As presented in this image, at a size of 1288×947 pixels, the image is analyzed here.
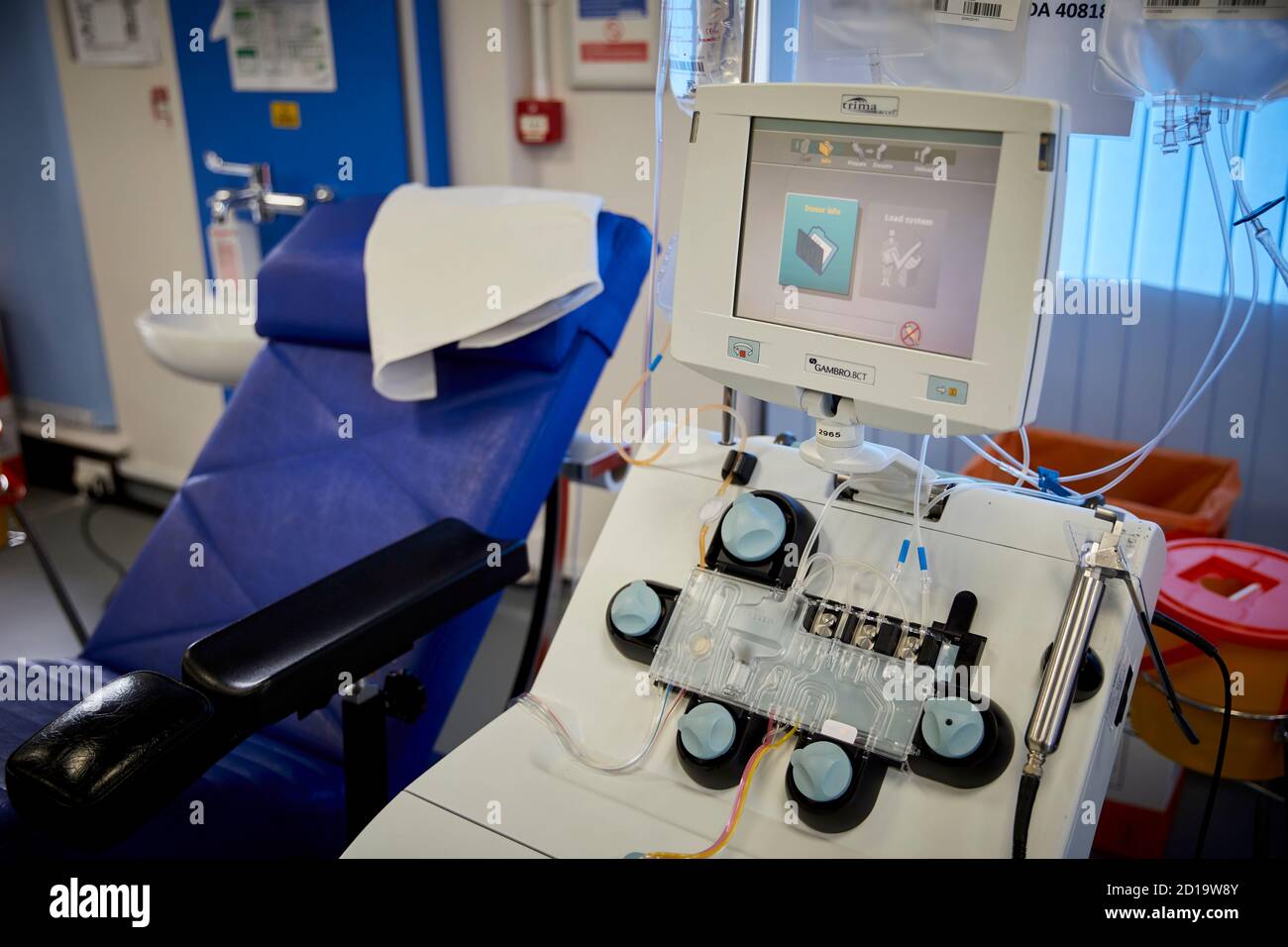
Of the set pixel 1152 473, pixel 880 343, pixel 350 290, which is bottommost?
pixel 1152 473

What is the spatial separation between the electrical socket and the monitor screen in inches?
120

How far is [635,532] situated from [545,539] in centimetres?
65

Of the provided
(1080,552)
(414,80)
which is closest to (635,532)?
(1080,552)

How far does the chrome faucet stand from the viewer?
2.41 meters

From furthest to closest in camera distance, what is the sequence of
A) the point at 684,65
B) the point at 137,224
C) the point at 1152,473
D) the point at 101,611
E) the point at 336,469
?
the point at 137,224
the point at 101,611
the point at 1152,473
the point at 336,469
the point at 684,65

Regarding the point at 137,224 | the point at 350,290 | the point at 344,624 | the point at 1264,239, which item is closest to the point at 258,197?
the point at 137,224

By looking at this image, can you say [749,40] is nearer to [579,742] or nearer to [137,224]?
[579,742]

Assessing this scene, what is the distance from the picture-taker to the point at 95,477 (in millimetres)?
3293

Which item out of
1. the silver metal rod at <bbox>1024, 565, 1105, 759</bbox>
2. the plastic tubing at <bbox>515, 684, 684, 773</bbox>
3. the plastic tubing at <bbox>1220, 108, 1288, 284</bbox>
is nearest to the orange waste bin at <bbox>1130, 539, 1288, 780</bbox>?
the plastic tubing at <bbox>1220, 108, 1288, 284</bbox>

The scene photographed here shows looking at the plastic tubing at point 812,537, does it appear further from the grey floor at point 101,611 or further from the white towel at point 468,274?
the grey floor at point 101,611

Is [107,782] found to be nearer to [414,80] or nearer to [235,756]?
[235,756]

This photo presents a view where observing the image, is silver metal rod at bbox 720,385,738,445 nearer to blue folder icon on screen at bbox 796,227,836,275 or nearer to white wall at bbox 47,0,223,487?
blue folder icon on screen at bbox 796,227,836,275

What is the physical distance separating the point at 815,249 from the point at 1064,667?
37 centimetres

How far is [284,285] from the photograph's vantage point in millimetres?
1566
